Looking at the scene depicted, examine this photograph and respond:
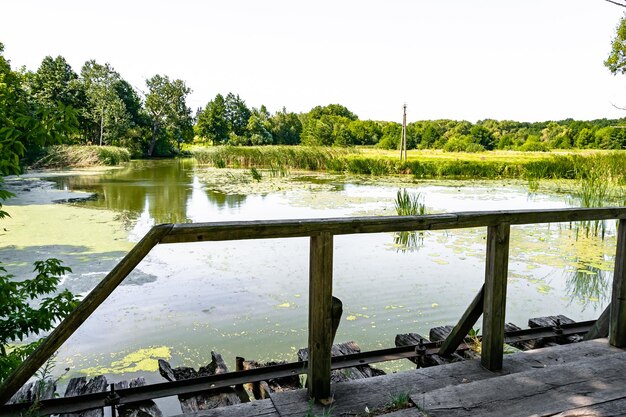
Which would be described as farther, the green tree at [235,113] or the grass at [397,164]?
the green tree at [235,113]

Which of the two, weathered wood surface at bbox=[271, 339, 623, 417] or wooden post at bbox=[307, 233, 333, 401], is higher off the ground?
wooden post at bbox=[307, 233, 333, 401]

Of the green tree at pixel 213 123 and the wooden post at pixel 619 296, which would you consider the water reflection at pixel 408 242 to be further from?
the green tree at pixel 213 123

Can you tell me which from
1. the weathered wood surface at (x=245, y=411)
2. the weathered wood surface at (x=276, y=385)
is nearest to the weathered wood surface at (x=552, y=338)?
the weathered wood surface at (x=276, y=385)

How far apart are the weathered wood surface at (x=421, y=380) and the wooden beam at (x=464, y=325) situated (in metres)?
0.18

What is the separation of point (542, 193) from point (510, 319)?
10086mm

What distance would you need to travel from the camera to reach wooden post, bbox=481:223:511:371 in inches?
77.6

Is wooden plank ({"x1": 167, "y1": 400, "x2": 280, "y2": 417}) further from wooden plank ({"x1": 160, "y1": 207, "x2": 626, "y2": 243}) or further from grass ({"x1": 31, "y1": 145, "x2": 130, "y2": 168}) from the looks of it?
grass ({"x1": 31, "y1": 145, "x2": 130, "y2": 168})

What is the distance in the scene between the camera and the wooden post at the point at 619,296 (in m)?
2.25

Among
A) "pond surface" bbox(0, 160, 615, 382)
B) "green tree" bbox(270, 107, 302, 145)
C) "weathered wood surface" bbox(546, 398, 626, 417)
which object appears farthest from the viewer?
"green tree" bbox(270, 107, 302, 145)

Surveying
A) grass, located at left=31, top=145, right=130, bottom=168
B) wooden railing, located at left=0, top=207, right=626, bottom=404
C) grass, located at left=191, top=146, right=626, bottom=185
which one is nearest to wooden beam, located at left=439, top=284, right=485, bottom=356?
wooden railing, located at left=0, top=207, right=626, bottom=404

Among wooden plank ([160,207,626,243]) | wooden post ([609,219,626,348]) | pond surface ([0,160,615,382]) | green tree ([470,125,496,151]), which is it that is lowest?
pond surface ([0,160,615,382])

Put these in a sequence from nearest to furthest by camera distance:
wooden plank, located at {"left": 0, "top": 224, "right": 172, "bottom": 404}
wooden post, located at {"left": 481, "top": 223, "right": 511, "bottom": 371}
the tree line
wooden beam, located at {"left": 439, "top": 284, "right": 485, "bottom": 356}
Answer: wooden plank, located at {"left": 0, "top": 224, "right": 172, "bottom": 404} < wooden post, located at {"left": 481, "top": 223, "right": 511, "bottom": 371} < wooden beam, located at {"left": 439, "top": 284, "right": 485, "bottom": 356} < the tree line

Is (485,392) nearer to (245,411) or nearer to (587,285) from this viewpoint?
(245,411)

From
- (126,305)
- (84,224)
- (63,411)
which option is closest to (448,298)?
(126,305)
